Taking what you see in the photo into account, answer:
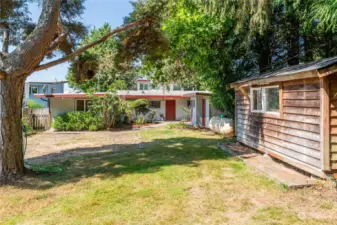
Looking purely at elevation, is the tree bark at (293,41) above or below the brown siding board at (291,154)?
above

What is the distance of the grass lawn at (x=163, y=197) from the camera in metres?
3.51

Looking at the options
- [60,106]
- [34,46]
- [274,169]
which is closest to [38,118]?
[60,106]

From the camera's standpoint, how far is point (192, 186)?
190 inches

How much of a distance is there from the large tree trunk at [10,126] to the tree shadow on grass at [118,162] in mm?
426

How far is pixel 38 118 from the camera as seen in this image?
17.0 meters

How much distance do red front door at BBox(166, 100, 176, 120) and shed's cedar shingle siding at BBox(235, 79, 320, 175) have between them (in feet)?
49.4

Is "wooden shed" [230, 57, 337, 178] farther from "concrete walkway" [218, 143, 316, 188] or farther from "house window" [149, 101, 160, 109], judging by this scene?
"house window" [149, 101, 160, 109]

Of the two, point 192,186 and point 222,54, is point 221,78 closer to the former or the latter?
point 222,54

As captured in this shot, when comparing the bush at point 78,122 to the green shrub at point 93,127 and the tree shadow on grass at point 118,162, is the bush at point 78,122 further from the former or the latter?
the tree shadow on grass at point 118,162

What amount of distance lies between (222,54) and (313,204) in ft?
27.3

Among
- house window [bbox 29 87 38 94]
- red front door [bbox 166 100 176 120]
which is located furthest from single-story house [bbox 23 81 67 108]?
red front door [bbox 166 100 176 120]

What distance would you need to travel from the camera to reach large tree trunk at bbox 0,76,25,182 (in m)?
5.21

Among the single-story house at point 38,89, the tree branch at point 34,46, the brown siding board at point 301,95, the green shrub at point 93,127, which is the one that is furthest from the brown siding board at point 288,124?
the single-story house at point 38,89

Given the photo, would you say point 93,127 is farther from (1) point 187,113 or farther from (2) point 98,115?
(1) point 187,113
